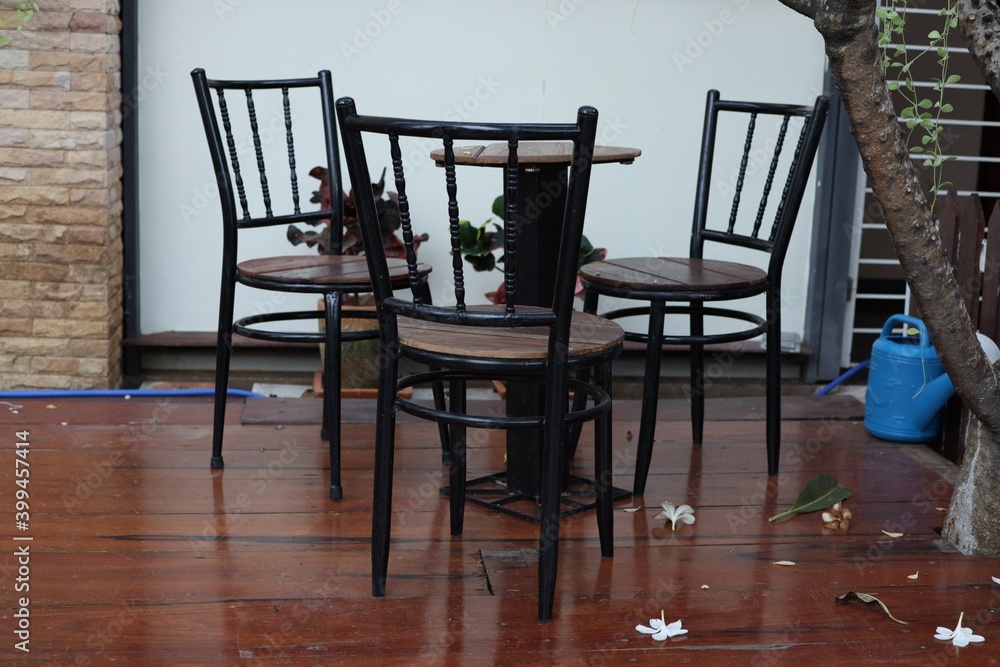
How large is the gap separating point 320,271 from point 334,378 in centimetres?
29

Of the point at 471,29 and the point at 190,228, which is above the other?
the point at 471,29

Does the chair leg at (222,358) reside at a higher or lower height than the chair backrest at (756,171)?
lower

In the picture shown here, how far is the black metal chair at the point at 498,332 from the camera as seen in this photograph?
71.7 inches

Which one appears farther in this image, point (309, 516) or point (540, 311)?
point (309, 516)

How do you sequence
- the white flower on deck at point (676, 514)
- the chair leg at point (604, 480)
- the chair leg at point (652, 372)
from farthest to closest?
the chair leg at point (652, 372) → the white flower on deck at point (676, 514) → the chair leg at point (604, 480)

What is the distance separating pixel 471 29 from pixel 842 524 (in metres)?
2.26

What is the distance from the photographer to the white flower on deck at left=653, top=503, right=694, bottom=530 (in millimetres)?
2531

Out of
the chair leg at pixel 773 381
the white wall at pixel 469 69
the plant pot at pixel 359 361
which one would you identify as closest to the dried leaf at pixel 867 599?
the chair leg at pixel 773 381

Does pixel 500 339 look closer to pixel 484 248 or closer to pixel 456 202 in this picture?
pixel 456 202

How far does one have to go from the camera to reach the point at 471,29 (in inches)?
153

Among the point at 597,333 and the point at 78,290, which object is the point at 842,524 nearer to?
the point at 597,333

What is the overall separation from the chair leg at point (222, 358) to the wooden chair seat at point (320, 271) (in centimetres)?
7

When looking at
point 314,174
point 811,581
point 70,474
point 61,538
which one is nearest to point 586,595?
point 811,581

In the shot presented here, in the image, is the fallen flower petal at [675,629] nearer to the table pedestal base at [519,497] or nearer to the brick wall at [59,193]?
the table pedestal base at [519,497]
